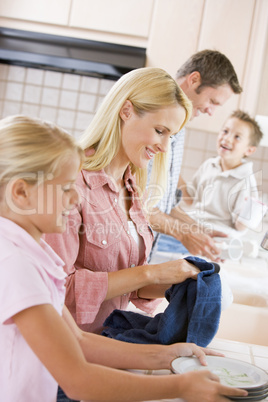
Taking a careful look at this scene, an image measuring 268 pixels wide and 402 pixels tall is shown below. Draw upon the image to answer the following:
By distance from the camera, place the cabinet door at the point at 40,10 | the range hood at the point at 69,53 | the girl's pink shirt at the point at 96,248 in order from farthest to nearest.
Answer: the cabinet door at the point at 40,10, the range hood at the point at 69,53, the girl's pink shirt at the point at 96,248

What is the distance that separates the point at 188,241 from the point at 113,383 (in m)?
1.17

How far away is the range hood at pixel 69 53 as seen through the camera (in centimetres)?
263

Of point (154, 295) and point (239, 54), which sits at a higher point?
point (239, 54)

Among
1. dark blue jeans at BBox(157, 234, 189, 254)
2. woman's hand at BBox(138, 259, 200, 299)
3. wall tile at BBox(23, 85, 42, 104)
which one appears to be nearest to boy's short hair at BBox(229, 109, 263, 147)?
dark blue jeans at BBox(157, 234, 189, 254)

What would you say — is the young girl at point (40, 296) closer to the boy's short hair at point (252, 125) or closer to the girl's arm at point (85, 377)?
the girl's arm at point (85, 377)

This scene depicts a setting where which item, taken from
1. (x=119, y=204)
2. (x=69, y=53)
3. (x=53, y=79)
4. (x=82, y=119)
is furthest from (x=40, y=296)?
(x=53, y=79)

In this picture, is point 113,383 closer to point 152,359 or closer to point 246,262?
point 152,359

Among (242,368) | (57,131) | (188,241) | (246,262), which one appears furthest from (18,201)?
(246,262)

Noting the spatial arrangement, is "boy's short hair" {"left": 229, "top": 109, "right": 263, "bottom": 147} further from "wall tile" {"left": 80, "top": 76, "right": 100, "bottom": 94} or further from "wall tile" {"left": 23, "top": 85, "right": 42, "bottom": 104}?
"wall tile" {"left": 23, "top": 85, "right": 42, "bottom": 104}

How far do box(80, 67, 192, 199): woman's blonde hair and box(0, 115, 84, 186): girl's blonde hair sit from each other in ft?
1.57

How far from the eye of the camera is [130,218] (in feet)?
4.44

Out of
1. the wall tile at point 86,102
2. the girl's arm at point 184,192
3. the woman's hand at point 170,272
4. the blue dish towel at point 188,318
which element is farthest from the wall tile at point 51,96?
the blue dish towel at point 188,318

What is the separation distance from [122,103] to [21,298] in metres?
0.71

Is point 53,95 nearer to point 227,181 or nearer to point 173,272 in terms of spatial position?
point 227,181
